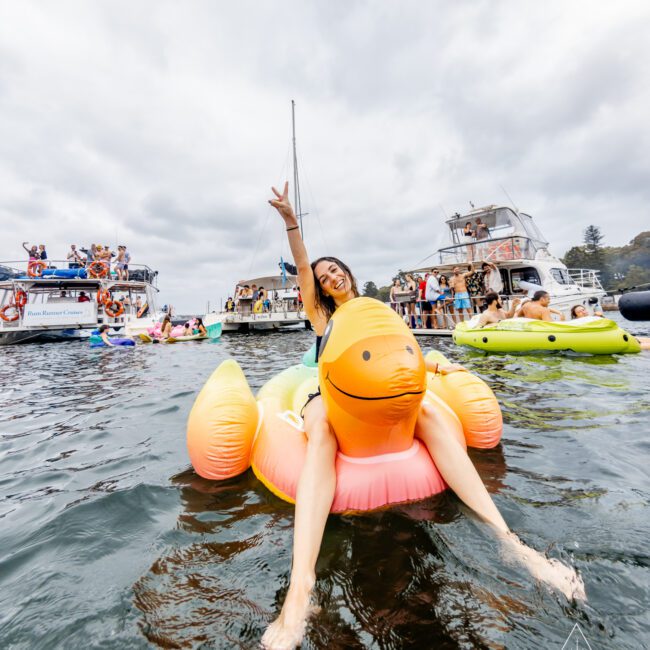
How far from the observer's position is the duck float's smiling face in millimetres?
1458


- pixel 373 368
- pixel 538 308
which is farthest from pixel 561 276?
pixel 373 368

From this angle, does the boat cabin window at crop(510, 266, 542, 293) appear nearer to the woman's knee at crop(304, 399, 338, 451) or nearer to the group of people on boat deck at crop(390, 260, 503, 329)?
the group of people on boat deck at crop(390, 260, 503, 329)

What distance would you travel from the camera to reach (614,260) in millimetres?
69125

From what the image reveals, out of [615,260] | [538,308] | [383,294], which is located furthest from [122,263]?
[615,260]

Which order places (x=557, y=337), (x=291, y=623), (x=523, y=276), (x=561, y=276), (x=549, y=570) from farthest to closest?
1. (x=561, y=276)
2. (x=523, y=276)
3. (x=557, y=337)
4. (x=549, y=570)
5. (x=291, y=623)

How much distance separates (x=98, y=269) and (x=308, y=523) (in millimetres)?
19315

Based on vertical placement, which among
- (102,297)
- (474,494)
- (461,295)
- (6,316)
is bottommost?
(474,494)

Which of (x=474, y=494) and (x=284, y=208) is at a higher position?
(x=284, y=208)

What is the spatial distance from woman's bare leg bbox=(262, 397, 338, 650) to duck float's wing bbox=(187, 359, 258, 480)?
20.4 inches

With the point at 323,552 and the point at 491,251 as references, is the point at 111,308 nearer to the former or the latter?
the point at 491,251

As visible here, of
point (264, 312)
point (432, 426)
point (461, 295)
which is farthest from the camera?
point (264, 312)

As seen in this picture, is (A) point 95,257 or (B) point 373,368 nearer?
(B) point 373,368

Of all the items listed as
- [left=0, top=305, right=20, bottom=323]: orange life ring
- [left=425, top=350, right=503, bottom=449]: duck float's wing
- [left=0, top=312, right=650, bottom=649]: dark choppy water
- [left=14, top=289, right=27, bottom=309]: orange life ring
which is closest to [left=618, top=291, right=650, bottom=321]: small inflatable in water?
[left=0, top=312, right=650, bottom=649]: dark choppy water

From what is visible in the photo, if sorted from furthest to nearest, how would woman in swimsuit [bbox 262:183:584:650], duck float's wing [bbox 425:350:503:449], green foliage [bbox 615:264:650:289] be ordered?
green foliage [bbox 615:264:650:289] → duck float's wing [bbox 425:350:503:449] → woman in swimsuit [bbox 262:183:584:650]
